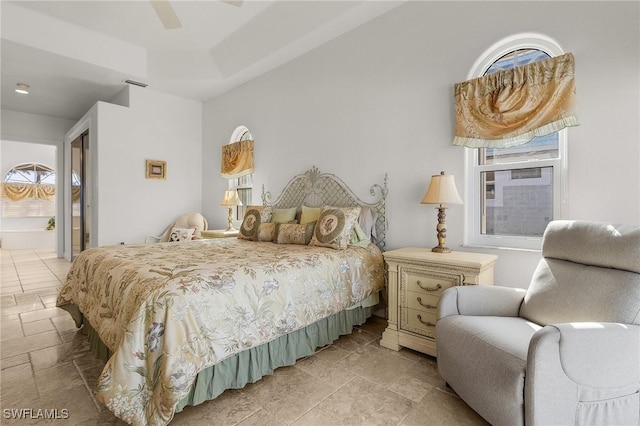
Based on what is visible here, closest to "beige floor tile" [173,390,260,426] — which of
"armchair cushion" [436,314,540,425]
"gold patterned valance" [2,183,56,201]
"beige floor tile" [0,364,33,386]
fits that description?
"armchair cushion" [436,314,540,425]

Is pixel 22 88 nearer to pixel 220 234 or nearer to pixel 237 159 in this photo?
pixel 237 159

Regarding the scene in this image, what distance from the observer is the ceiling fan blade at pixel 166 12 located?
91.6 inches

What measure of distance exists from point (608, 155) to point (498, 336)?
1483 millimetres

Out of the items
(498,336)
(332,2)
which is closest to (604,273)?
(498,336)

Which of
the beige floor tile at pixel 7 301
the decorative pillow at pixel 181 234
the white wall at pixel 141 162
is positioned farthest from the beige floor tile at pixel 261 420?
the white wall at pixel 141 162

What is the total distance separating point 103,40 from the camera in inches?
157

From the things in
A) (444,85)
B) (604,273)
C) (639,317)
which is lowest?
(639,317)

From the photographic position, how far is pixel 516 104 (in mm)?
2279

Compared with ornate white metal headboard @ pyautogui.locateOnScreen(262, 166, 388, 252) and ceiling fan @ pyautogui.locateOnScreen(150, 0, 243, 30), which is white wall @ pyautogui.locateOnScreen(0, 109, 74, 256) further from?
ceiling fan @ pyautogui.locateOnScreen(150, 0, 243, 30)

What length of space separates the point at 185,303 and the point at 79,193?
584cm

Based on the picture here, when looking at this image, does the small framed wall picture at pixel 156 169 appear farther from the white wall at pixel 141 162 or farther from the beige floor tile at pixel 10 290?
the beige floor tile at pixel 10 290

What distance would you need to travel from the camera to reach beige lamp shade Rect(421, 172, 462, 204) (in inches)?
94.3

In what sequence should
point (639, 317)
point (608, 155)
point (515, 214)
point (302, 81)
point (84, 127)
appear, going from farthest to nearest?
point (84, 127)
point (302, 81)
point (515, 214)
point (608, 155)
point (639, 317)

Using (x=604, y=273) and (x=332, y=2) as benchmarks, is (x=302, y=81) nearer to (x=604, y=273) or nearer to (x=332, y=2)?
(x=332, y=2)
